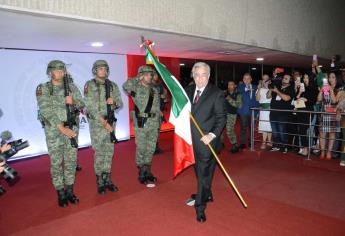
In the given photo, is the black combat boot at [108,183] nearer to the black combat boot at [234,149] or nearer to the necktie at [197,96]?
the necktie at [197,96]

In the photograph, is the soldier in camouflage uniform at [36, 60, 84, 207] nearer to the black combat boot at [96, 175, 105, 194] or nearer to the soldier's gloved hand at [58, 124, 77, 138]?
the soldier's gloved hand at [58, 124, 77, 138]

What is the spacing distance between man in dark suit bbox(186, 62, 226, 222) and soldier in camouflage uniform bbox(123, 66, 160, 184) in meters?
1.22

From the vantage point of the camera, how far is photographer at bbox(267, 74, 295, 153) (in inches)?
202

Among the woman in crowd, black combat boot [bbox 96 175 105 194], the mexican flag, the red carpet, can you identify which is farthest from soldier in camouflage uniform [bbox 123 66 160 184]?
the woman in crowd

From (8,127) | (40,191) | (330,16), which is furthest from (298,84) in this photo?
(8,127)

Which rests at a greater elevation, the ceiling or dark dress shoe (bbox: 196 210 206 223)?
the ceiling

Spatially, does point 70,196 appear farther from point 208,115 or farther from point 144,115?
point 208,115

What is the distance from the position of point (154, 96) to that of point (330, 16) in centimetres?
677

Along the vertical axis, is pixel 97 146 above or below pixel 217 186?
above

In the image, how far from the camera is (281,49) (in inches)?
240

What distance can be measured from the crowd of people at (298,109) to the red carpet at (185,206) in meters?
0.48

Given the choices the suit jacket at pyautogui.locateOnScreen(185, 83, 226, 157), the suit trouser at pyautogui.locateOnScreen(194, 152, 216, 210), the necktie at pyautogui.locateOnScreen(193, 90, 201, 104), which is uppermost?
the necktie at pyautogui.locateOnScreen(193, 90, 201, 104)

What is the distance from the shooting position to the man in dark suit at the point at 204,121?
107 inches

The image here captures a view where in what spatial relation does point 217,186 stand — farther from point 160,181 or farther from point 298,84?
point 298,84
